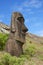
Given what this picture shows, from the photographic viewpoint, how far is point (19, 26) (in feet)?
101

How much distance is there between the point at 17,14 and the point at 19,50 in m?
4.08

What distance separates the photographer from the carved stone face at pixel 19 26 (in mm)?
30242

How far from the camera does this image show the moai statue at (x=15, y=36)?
2984 centimetres

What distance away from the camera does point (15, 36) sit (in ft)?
98.7

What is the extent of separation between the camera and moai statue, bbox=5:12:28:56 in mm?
29844

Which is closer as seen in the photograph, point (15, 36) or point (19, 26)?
point (15, 36)

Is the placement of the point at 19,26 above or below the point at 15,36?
above

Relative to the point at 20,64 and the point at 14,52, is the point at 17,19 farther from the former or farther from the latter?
the point at 20,64

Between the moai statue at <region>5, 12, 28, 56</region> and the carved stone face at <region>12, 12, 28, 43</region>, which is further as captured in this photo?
the carved stone face at <region>12, 12, 28, 43</region>

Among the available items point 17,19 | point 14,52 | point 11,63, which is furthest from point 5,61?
point 17,19

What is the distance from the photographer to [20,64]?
22906mm

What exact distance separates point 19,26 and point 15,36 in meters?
1.33

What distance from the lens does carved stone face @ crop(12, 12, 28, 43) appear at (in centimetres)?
3024

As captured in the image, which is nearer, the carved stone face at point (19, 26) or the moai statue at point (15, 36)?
the moai statue at point (15, 36)
